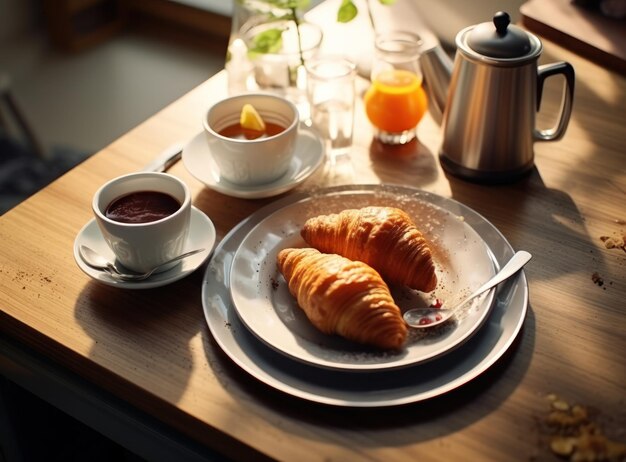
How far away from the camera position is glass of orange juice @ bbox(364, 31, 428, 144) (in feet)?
3.66

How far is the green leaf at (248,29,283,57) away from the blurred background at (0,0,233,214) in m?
1.52

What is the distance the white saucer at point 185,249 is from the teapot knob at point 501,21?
47 cm

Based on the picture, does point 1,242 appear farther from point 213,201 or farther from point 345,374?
point 345,374

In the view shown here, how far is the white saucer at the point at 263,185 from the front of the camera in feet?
3.28

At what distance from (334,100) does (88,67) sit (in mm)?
1929

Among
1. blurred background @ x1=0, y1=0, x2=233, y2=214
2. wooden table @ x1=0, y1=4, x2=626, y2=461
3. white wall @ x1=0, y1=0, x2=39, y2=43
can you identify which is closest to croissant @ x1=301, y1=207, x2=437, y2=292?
wooden table @ x1=0, y1=4, x2=626, y2=461

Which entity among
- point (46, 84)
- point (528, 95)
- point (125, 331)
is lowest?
point (46, 84)

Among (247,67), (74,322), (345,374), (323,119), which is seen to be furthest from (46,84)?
(345,374)

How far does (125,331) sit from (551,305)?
1.64 ft

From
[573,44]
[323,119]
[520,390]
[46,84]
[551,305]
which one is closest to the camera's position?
[520,390]

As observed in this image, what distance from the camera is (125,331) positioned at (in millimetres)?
818

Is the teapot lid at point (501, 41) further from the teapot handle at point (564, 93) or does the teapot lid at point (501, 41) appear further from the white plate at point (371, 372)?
the white plate at point (371, 372)

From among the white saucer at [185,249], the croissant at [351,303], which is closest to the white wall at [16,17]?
the white saucer at [185,249]

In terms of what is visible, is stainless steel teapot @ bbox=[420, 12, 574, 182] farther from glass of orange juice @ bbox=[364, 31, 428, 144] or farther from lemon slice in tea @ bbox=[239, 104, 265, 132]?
lemon slice in tea @ bbox=[239, 104, 265, 132]
